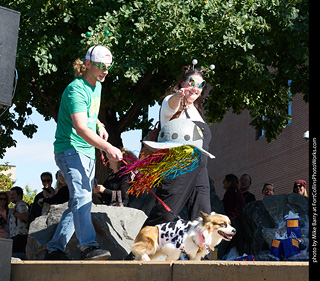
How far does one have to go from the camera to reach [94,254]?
5121 millimetres

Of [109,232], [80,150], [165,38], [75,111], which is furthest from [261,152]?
[75,111]

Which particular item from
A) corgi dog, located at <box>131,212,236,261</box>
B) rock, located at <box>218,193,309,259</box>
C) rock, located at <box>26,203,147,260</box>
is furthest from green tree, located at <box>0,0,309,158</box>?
corgi dog, located at <box>131,212,236,261</box>

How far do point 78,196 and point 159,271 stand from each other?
156cm

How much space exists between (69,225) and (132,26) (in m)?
7.93

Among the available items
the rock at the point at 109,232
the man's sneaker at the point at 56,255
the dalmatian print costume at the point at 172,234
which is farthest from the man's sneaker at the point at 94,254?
the rock at the point at 109,232

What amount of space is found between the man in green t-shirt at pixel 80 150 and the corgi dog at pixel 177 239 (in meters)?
0.34

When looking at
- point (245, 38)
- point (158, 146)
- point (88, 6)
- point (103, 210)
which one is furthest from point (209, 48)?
point (158, 146)

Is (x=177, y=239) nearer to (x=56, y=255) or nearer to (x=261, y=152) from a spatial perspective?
(x=56, y=255)

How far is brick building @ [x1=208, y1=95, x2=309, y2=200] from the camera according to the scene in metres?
22.1

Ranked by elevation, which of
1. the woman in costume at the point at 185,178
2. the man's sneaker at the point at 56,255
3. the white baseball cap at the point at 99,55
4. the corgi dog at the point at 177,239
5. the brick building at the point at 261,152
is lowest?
the man's sneaker at the point at 56,255

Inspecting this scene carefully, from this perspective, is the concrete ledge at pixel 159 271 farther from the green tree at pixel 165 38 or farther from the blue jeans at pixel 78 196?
the green tree at pixel 165 38

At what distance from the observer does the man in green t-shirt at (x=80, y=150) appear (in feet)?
17.0

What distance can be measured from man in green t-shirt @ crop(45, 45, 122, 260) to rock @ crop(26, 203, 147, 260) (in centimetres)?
270

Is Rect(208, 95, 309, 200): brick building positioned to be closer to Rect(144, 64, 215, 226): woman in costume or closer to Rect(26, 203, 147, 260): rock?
Rect(26, 203, 147, 260): rock
